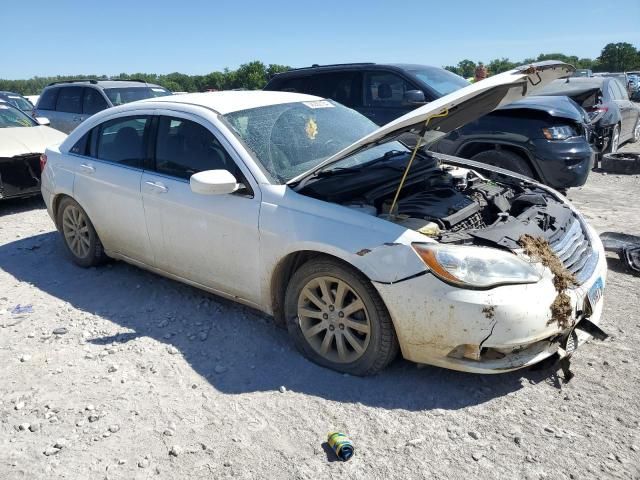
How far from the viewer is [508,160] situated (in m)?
6.69

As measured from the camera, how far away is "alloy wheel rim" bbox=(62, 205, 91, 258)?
500cm

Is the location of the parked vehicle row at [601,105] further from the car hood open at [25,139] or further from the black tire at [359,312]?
the car hood open at [25,139]

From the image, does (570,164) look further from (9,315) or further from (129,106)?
(9,315)

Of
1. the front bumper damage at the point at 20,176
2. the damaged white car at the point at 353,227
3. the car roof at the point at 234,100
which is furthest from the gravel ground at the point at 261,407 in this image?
the front bumper damage at the point at 20,176

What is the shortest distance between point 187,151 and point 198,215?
56cm

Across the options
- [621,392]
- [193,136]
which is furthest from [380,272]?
[193,136]

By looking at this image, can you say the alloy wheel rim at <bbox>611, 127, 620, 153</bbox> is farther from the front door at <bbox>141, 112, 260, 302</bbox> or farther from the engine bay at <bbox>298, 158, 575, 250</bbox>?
the front door at <bbox>141, 112, 260, 302</bbox>

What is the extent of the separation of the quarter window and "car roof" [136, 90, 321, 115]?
0.68 feet

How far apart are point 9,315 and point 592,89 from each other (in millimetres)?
9960

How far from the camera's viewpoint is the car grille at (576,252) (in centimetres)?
314

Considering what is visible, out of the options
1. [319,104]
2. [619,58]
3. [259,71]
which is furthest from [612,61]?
[319,104]

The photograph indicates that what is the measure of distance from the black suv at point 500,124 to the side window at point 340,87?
0.01 meters

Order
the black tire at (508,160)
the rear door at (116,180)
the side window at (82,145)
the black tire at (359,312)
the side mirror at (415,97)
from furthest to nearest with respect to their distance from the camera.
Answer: the side mirror at (415,97) → the black tire at (508,160) → the side window at (82,145) → the rear door at (116,180) → the black tire at (359,312)

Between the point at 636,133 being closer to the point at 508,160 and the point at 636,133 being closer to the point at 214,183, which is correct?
the point at 508,160
